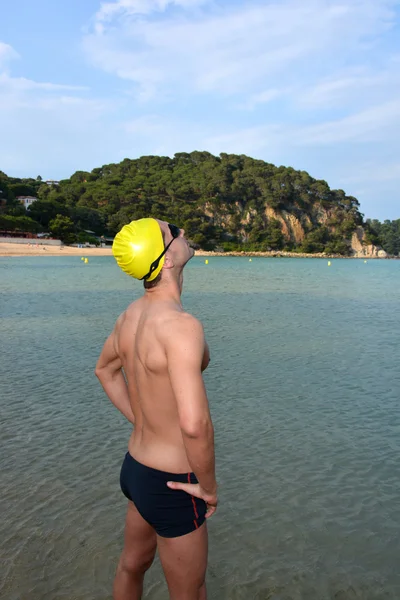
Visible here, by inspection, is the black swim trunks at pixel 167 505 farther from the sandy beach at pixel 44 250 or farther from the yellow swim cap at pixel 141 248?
the sandy beach at pixel 44 250

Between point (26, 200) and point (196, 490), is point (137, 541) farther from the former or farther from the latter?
point (26, 200)

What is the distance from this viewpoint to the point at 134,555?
2.58m

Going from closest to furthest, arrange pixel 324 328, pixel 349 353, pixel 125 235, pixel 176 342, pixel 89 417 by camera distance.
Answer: pixel 176 342, pixel 125 235, pixel 89 417, pixel 349 353, pixel 324 328

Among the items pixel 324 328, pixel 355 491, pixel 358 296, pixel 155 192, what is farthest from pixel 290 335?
pixel 155 192

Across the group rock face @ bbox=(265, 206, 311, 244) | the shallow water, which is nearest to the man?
the shallow water

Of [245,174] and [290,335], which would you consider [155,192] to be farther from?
[290,335]

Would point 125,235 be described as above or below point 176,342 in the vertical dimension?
above

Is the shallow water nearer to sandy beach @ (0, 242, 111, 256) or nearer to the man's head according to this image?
the man's head

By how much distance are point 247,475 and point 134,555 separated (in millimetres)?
2851

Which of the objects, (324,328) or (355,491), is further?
(324,328)

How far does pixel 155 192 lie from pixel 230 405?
130949mm

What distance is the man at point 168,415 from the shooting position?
2.11 metres

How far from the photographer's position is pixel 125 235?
2363 millimetres

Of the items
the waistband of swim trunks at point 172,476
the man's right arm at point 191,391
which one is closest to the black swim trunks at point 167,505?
the waistband of swim trunks at point 172,476
